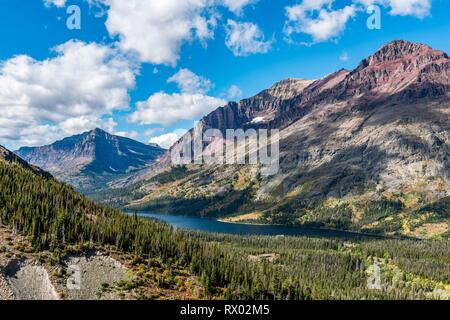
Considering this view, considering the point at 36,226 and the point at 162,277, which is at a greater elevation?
the point at 36,226

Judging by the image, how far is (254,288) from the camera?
14762cm

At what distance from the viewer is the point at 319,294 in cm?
18012

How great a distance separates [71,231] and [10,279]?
31.3 meters

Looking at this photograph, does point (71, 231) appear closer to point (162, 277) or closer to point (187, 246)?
point (162, 277)

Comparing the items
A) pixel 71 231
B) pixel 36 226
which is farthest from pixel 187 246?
pixel 36 226
